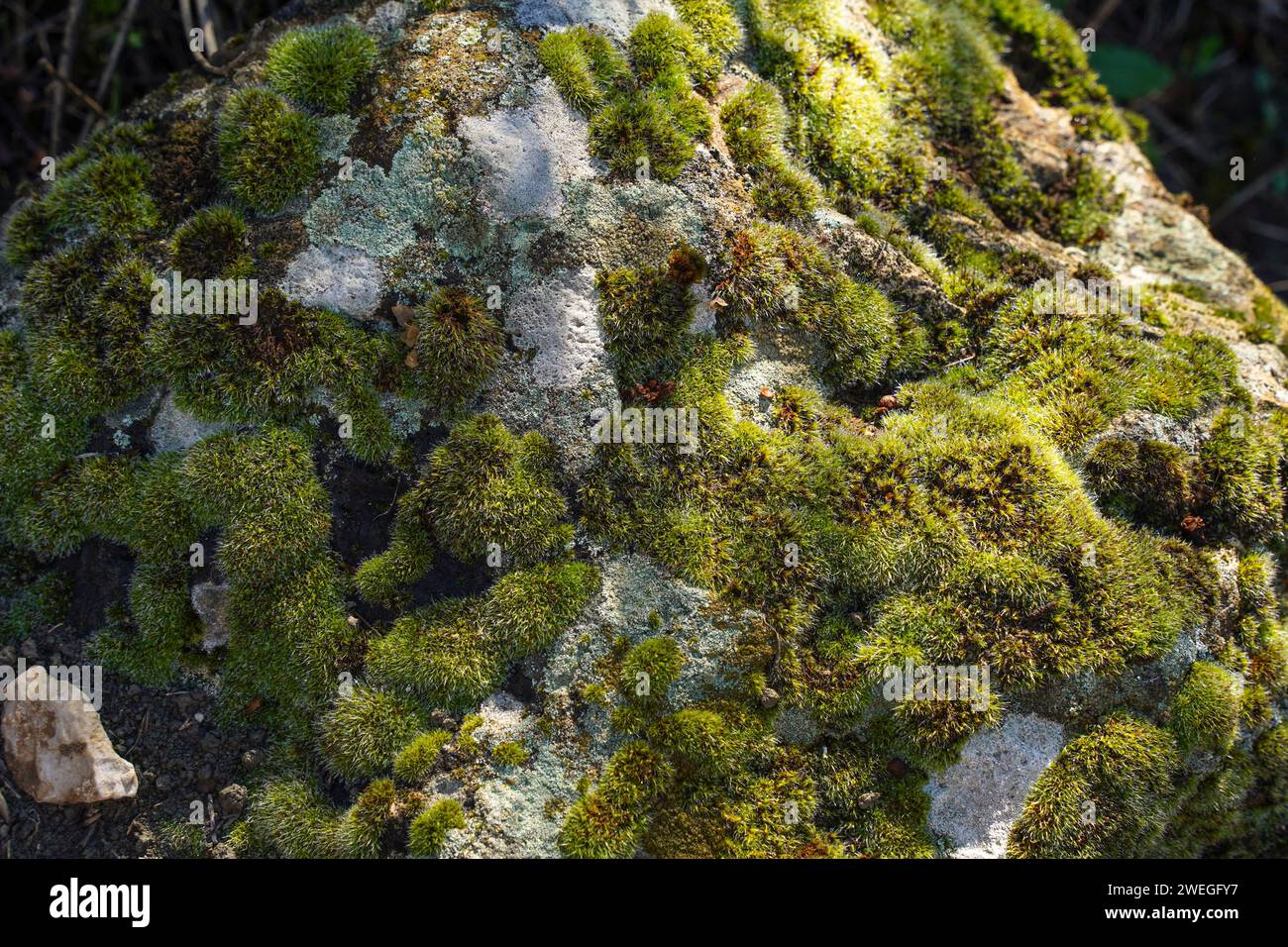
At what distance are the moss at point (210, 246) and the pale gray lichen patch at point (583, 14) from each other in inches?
119

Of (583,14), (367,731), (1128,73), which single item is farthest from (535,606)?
(1128,73)

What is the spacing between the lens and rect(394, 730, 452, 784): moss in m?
6.25

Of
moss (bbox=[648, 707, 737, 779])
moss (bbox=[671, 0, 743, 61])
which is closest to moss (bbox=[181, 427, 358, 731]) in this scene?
moss (bbox=[648, 707, 737, 779])

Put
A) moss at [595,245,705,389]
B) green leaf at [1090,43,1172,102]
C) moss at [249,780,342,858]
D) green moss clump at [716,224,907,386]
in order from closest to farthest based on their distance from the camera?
moss at [249,780,342,858] < moss at [595,245,705,389] < green moss clump at [716,224,907,386] < green leaf at [1090,43,1172,102]

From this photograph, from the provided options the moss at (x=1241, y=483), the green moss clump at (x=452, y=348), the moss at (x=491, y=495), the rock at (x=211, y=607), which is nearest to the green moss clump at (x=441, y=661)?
the moss at (x=491, y=495)

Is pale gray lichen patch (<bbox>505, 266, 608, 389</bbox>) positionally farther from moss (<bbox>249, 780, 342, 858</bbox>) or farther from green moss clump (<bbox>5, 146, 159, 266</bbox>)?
moss (<bbox>249, 780, 342, 858</bbox>)

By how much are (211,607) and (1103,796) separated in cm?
727

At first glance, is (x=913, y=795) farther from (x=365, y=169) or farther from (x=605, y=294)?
(x=365, y=169)

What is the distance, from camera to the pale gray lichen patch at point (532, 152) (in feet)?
22.4

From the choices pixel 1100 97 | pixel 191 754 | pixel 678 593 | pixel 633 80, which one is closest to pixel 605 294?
pixel 633 80

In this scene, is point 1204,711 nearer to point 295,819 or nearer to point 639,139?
point 639,139

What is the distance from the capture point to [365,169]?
6.93 m

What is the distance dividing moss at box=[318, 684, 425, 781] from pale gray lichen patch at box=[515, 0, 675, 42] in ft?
19.1

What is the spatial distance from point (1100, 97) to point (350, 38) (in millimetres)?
7795
